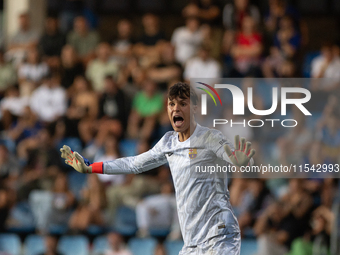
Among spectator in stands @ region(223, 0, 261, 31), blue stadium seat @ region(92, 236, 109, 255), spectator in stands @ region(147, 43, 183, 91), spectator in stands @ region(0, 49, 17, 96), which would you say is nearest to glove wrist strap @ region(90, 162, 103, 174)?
blue stadium seat @ region(92, 236, 109, 255)

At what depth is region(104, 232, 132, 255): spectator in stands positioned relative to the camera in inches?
368

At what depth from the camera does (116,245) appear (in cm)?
937

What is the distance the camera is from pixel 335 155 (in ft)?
29.1

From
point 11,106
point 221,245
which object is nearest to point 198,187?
point 221,245

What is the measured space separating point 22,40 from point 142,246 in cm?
642

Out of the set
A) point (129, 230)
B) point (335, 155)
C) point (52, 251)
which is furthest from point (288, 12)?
point (52, 251)

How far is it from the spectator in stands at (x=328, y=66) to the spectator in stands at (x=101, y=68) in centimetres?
428

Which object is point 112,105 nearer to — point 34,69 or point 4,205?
point 34,69

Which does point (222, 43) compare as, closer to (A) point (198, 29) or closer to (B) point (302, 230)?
(A) point (198, 29)

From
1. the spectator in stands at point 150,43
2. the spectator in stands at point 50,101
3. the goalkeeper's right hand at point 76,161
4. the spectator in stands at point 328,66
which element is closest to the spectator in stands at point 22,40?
the spectator in stands at point 50,101

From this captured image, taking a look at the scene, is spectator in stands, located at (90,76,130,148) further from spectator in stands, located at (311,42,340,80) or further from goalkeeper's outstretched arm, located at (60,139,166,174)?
goalkeeper's outstretched arm, located at (60,139,166,174)

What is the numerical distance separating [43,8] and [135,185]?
20.7ft

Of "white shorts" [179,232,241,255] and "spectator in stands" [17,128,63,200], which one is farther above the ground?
"spectator in stands" [17,128,63,200]

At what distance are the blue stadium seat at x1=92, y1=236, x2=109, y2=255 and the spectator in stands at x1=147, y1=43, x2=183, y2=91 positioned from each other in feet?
11.3
